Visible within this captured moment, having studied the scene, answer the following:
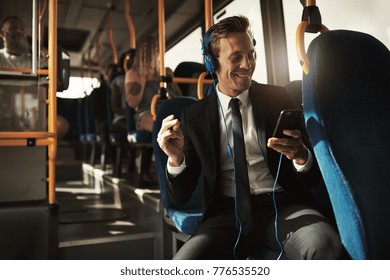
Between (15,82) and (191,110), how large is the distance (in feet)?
3.28

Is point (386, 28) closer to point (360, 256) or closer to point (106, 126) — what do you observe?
point (360, 256)

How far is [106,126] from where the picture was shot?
389 cm

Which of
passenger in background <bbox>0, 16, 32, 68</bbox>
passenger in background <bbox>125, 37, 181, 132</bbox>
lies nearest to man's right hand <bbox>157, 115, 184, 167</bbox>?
passenger in background <bbox>125, 37, 181, 132</bbox>

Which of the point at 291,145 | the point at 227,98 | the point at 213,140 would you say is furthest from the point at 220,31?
the point at 291,145

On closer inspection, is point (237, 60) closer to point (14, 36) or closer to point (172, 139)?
point (172, 139)

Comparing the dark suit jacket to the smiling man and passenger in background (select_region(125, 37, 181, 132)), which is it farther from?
passenger in background (select_region(125, 37, 181, 132))

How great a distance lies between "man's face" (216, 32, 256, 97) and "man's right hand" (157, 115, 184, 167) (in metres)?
0.27

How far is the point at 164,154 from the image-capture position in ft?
4.74

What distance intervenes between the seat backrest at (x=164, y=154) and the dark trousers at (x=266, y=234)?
372 millimetres

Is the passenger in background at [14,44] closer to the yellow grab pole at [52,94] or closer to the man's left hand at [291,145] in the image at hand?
the yellow grab pole at [52,94]

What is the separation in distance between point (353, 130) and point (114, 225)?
177 cm

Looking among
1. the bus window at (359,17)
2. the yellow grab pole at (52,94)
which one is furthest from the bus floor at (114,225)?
the bus window at (359,17)

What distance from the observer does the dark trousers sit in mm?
864
